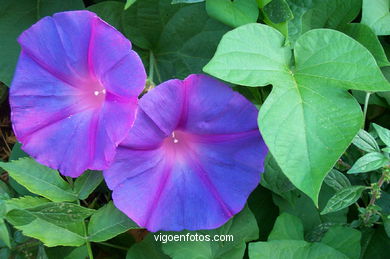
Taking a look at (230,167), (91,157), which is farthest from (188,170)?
(91,157)

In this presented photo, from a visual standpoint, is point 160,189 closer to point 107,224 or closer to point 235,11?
point 107,224

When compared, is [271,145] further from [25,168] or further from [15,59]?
[15,59]

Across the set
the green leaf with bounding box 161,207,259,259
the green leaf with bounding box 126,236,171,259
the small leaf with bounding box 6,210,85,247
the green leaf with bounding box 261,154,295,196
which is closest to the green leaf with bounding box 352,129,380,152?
the green leaf with bounding box 261,154,295,196

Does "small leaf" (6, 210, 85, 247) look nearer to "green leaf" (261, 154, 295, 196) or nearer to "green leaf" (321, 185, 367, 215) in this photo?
"green leaf" (261, 154, 295, 196)

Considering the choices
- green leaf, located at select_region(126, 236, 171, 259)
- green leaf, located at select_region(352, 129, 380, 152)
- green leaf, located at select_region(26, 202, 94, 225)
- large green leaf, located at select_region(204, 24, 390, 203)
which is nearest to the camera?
large green leaf, located at select_region(204, 24, 390, 203)

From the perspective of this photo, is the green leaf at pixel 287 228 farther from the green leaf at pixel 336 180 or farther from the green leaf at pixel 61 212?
the green leaf at pixel 61 212

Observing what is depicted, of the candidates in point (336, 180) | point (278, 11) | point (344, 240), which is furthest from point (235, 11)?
point (344, 240)
